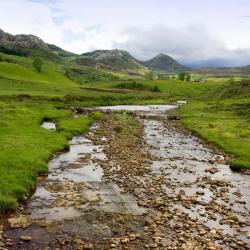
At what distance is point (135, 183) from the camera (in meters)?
31.4

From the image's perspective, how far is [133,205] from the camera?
86.4 ft

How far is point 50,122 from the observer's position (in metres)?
71.6

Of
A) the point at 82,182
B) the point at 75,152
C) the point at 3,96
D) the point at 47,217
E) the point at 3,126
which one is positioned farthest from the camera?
the point at 3,96

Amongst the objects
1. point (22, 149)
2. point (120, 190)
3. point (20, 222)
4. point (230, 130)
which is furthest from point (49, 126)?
point (20, 222)

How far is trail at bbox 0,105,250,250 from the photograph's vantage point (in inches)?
817

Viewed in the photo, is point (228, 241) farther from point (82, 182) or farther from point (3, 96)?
point (3, 96)

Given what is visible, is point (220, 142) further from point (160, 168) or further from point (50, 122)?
point (50, 122)

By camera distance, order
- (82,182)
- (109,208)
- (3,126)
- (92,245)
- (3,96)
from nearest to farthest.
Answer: (92,245) → (109,208) → (82,182) → (3,126) → (3,96)

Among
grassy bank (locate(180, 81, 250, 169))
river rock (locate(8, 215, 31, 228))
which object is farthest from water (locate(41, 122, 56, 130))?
river rock (locate(8, 215, 31, 228))

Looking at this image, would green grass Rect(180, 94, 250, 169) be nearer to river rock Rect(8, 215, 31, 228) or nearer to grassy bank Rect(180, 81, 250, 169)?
grassy bank Rect(180, 81, 250, 169)

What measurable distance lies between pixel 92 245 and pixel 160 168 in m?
18.8

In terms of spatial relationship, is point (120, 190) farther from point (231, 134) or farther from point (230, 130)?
point (230, 130)

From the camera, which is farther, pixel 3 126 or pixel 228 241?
pixel 3 126

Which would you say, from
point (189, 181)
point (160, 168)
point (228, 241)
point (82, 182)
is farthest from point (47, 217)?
point (160, 168)
